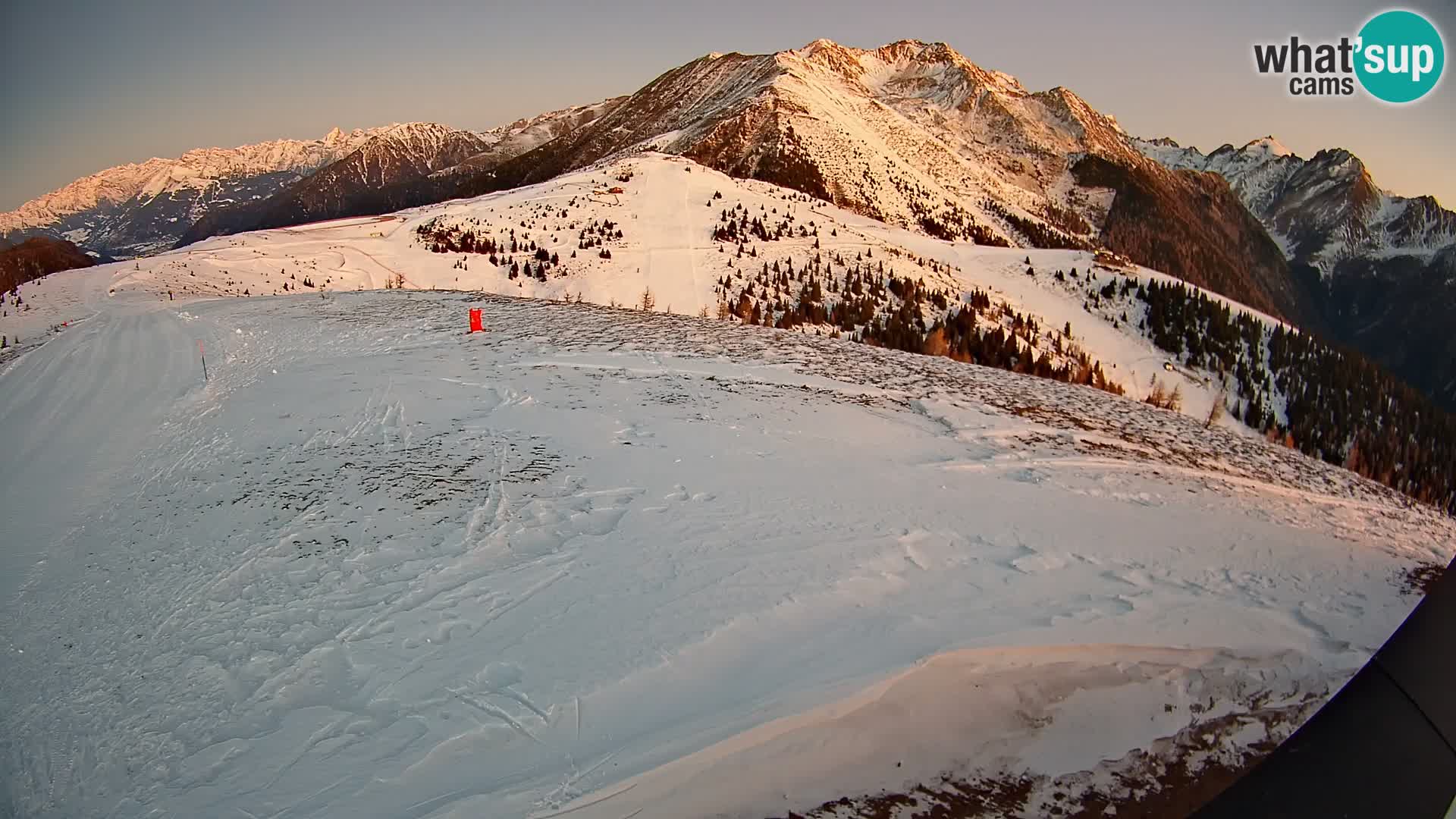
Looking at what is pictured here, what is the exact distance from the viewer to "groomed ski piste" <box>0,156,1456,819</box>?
3.34 metres

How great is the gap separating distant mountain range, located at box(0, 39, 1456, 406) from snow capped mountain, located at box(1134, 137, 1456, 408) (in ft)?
1.56

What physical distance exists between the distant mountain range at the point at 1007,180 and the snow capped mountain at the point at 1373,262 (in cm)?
48

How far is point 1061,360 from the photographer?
19969mm

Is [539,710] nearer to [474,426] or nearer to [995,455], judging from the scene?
[474,426]

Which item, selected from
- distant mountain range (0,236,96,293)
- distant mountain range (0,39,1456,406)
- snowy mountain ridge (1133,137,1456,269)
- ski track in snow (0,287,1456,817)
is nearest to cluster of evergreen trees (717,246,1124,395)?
ski track in snow (0,287,1456,817)

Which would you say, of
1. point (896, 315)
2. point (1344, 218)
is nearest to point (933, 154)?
point (896, 315)

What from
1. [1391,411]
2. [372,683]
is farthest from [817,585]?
[1391,411]

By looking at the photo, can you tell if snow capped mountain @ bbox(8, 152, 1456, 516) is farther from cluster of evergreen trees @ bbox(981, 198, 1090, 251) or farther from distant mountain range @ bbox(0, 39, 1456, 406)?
cluster of evergreen trees @ bbox(981, 198, 1090, 251)

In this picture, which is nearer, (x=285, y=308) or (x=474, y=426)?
(x=474, y=426)

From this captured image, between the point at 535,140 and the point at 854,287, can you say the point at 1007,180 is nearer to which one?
the point at 854,287

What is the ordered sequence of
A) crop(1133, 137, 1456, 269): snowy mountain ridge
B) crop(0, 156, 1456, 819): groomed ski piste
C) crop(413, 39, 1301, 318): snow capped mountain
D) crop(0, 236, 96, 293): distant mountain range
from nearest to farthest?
crop(0, 156, 1456, 819): groomed ski piste, crop(0, 236, 96, 293): distant mountain range, crop(413, 39, 1301, 318): snow capped mountain, crop(1133, 137, 1456, 269): snowy mountain ridge

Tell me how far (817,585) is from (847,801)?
173 centimetres

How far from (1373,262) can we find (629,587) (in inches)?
8777

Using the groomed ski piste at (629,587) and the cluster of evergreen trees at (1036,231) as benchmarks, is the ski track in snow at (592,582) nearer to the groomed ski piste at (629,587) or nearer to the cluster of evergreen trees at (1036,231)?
the groomed ski piste at (629,587)
